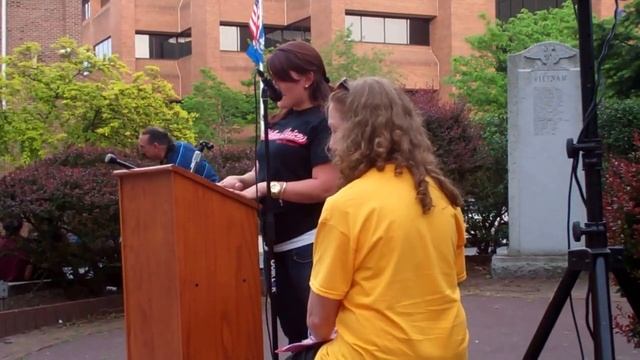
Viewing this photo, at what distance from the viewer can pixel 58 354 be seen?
7594mm

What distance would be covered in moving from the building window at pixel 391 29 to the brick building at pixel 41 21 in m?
20.8

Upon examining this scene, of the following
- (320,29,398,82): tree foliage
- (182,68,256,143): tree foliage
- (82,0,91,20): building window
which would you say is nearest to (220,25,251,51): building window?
(182,68,256,143): tree foliage

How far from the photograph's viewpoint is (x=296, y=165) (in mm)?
3814

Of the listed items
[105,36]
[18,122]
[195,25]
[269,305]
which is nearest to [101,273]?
[269,305]

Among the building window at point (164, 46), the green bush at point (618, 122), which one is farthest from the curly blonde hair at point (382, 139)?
the building window at point (164, 46)

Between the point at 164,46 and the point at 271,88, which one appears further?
the point at 164,46

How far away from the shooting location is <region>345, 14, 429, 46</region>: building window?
1861 inches

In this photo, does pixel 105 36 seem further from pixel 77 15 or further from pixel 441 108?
pixel 441 108

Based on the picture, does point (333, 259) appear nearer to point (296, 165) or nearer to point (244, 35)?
point (296, 165)

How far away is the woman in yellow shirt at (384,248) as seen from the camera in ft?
8.78

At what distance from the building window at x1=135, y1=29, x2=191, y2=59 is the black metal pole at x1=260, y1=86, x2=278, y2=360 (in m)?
48.8

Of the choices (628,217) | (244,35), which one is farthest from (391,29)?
(628,217)

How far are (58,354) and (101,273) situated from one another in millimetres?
2379

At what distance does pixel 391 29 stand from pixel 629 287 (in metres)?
45.3
